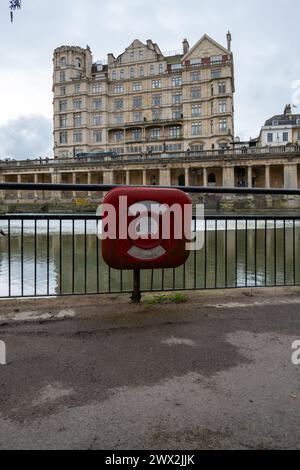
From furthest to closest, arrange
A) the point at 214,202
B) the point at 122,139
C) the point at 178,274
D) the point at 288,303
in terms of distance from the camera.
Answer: the point at 122,139 → the point at 214,202 → the point at 178,274 → the point at 288,303

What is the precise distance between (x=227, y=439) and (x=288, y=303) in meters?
2.45

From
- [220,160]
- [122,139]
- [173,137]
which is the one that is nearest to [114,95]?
[122,139]

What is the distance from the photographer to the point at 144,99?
233ft

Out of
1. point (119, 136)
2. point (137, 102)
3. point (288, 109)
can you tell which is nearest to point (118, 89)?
point (137, 102)

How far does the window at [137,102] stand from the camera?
71.1m

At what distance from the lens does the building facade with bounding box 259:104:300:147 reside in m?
62.8

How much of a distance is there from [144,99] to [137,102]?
1.50 meters

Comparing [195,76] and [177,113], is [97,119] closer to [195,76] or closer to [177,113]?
[177,113]

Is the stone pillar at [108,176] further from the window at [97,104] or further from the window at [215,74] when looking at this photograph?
the window at [215,74]

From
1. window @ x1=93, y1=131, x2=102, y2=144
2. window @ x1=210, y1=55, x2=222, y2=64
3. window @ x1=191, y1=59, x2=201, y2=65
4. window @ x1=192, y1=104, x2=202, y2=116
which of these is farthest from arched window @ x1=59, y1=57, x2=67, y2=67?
window @ x1=210, y1=55, x2=222, y2=64

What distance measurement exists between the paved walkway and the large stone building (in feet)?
207

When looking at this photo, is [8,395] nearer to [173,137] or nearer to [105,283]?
[105,283]

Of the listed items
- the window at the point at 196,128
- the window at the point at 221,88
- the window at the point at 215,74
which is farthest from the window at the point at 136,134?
the window at the point at 215,74
